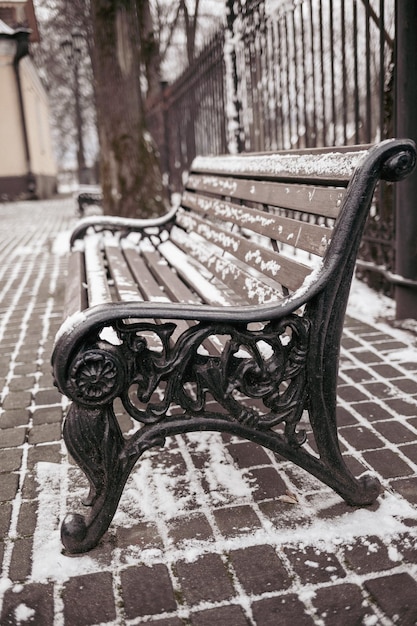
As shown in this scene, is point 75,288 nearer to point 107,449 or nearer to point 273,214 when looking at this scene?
point 273,214

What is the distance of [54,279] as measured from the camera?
6.40 meters

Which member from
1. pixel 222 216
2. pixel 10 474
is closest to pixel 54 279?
pixel 222 216

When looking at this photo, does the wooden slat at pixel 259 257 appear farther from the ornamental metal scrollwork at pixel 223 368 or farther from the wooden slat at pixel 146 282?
the wooden slat at pixel 146 282

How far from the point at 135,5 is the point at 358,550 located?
7.07m

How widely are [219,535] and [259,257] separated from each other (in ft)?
3.43

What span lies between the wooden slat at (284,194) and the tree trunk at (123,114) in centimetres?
434

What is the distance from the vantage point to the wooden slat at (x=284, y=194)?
6.57 feet

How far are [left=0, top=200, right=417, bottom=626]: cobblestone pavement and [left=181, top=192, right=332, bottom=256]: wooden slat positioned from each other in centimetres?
87

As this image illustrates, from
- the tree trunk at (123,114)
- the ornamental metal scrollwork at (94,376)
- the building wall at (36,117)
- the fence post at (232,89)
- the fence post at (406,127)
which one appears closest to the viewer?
the ornamental metal scrollwork at (94,376)

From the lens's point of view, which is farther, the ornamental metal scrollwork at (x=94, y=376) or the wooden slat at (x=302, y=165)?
the wooden slat at (x=302, y=165)

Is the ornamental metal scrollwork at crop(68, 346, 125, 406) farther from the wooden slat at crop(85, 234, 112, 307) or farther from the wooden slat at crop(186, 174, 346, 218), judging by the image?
the wooden slat at crop(186, 174, 346, 218)

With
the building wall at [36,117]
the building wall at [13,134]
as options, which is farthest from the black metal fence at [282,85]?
the building wall at [36,117]

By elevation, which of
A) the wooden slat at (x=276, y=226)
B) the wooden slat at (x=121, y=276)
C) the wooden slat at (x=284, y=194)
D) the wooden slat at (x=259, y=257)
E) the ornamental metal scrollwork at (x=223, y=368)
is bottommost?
the ornamental metal scrollwork at (x=223, y=368)

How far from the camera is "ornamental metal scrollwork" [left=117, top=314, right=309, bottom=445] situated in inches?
75.4
